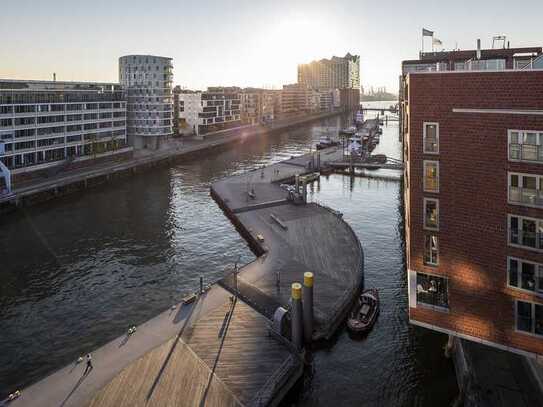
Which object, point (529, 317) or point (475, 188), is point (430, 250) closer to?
point (475, 188)

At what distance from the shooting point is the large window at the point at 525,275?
71.5ft

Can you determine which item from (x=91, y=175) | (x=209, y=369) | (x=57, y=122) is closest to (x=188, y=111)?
(x=57, y=122)

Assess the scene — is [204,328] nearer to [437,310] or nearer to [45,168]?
[437,310]

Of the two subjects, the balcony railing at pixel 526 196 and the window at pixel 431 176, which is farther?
the window at pixel 431 176

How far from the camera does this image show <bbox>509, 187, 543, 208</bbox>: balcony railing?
2139 cm

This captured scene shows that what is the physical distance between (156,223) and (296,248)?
2505 cm

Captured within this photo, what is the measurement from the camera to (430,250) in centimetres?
2480

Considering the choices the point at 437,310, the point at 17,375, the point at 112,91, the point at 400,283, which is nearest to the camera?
the point at 437,310

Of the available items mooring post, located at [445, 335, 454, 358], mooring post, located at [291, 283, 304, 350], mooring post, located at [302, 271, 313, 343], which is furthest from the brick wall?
mooring post, located at [291, 283, 304, 350]

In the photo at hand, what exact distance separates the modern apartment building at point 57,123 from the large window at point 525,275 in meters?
78.2

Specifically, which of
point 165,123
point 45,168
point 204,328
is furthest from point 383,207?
point 165,123

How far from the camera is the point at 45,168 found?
3430 inches

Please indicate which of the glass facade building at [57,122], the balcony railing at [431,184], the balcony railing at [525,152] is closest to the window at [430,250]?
the balcony railing at [431,184]

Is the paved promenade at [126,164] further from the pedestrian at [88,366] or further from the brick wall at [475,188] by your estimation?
the brick wall at [475,188]
